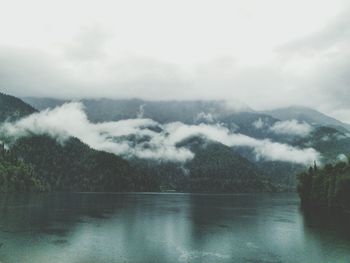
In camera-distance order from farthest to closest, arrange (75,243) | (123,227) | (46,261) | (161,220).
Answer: (161,220), (123,227), (75,243), (46,261)

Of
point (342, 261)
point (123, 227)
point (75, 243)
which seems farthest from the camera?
point (123, 227)

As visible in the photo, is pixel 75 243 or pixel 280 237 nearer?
pixel 75 243

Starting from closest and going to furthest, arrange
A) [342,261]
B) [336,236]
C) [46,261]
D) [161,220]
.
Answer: [46,261] < [342,261] < [336,236] < [161,220]

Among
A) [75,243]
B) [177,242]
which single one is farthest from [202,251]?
[75,243]

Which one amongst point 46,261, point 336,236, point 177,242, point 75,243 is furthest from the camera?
point 336,236

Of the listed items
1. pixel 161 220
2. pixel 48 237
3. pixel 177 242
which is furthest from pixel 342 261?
pixel 161 220

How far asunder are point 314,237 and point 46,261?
78.2 meters

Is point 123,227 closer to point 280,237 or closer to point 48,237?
point 48,237

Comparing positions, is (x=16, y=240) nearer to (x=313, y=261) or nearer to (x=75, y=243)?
(x=75, y=243)

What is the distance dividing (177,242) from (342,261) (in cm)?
4182

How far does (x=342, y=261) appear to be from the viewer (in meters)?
89.9

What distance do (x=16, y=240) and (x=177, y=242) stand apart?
41.2 meters

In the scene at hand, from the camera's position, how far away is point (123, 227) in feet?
464

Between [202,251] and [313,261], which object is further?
[202,251]
